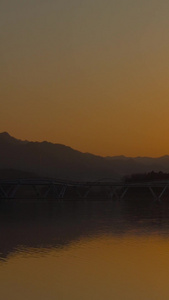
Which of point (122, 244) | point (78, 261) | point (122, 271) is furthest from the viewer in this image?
point (122, 244)

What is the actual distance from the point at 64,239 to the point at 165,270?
13.3 meters

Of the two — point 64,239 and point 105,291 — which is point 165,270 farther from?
point 64,239

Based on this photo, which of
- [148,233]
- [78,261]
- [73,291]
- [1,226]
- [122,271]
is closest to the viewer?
[73,291]

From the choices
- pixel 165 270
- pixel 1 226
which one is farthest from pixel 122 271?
pixel 1 226

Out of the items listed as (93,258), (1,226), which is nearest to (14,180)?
(1,226)

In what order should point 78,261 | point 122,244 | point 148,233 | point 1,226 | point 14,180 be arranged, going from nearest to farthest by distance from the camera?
point 78,261 < point 122,244 < point 148,233 < point 1,226 < point 14,180

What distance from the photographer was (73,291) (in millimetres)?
20141

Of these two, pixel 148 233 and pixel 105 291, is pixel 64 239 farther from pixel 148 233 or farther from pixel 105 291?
pixel 105 291

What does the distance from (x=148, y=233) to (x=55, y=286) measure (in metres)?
23.8

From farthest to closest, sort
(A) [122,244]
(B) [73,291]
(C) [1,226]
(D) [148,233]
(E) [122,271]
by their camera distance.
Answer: (C) [1,226]
(D) [148,233]
(A) [122,244]
(E) [122,271]
(B) [73,291]

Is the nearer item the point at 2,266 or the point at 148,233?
the point at 2,266

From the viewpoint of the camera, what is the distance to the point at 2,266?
25.1 meters

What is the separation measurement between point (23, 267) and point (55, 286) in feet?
13.7

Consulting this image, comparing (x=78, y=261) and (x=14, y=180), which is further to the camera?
(x=14, y=180)
